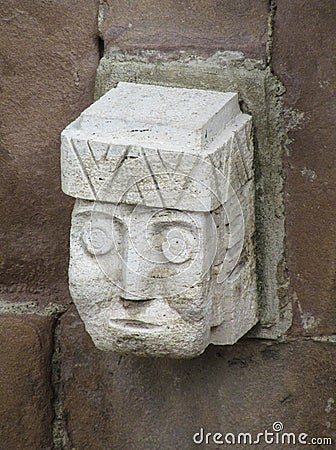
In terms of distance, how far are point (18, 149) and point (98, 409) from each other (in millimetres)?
407

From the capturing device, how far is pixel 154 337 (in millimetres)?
1349

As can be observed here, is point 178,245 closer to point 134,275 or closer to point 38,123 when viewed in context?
point 134,275

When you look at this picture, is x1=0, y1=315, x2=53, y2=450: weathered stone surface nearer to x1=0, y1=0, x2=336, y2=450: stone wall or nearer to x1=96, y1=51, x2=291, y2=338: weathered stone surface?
x1=0, y1=0, x2=336, y2=450: stone wall

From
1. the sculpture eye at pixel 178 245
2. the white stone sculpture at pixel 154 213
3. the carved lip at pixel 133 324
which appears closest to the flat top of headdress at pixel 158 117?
the white stone sculpture at pixel 154 213

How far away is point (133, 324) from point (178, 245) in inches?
4.6

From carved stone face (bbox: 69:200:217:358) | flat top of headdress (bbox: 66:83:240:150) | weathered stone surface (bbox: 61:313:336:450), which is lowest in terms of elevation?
weathered stone surface (bbox: 61:313:336:450)

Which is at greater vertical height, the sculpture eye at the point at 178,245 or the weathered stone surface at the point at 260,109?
the weathered stone surface at the point at 260,109

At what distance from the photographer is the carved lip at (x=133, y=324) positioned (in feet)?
4.42

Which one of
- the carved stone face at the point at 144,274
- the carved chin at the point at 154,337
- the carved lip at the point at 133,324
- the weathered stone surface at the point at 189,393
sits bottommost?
the weathered stone surface at the point at 189,393

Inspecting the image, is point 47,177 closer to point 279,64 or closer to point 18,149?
point 18,149

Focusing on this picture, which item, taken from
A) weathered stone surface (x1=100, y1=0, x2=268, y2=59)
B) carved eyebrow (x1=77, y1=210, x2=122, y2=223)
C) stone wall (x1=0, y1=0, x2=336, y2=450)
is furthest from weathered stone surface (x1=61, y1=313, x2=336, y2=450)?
weathered stone surface (x1=100, y1=0, x2=268, y2=59)

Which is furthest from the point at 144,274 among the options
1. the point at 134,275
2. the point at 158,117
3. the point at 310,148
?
the point at 310,148

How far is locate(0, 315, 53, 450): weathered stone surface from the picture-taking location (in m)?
1.61

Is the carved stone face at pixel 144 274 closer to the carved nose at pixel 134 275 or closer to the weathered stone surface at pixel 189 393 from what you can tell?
the carved nose at pixel 134 275
